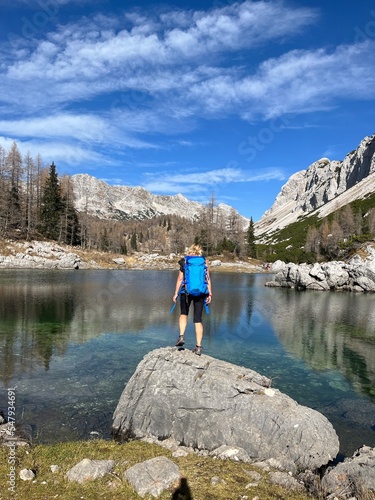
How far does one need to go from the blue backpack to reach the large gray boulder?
8.32 feet

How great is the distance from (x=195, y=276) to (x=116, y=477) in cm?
699

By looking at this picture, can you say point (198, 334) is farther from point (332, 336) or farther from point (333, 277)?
point (333, 277)

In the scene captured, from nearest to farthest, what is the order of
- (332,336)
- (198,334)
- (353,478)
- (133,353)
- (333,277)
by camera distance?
(353,478)
(198,334)
(133,353)
(332,336)
(333,277)

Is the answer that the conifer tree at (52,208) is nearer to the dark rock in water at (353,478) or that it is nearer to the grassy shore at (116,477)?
the grassy shore at (116,477)

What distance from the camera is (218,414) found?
11453 mm

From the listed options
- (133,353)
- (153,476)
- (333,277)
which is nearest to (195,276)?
(153,476)

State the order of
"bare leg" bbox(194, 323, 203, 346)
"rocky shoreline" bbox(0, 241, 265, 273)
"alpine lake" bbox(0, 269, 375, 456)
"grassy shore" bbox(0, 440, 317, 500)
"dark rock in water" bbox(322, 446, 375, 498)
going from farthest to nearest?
A: "rocky shoreline" bbox(0, 241, 265, 273), "alpine lake" bbox(0, 269, 375, 456), "bare leg" bbox(194, 323, 203, 346), "dark rock in water" bbox(322, 446, 375, 498), "grassy shore" bbox(0, 440, 317, 500)

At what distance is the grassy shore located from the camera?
7.48 m

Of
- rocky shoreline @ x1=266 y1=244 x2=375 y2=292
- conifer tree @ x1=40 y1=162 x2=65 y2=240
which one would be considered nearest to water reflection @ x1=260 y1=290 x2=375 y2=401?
rocky shoreline @ x1=266 y1=244 x2=375 y2=292

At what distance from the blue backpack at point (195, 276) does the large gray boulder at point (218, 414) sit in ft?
8.32

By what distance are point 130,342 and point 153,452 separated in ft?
52.8

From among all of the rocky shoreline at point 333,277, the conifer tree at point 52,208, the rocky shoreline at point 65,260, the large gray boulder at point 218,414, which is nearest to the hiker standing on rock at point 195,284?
the large gray boulder at point 218,414

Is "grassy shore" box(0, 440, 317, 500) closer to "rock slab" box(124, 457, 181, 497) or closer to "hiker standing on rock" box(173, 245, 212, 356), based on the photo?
"rock slab" box(124, 457, 181, 497)

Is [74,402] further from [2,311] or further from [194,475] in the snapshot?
[2,311]
